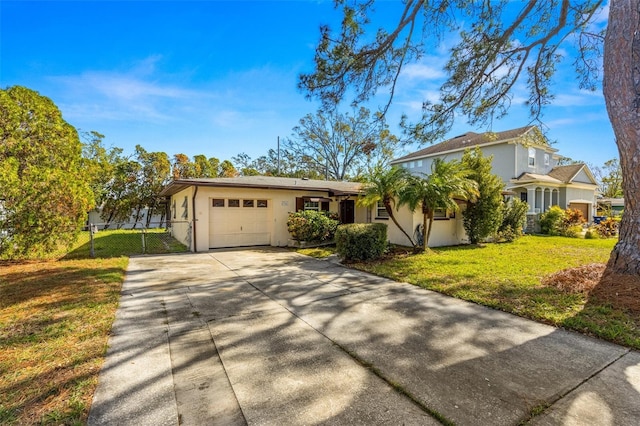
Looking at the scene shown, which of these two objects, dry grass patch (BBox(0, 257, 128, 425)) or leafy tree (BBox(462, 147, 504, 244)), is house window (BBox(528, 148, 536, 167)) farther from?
dry grass patch (BBox(0, 257, 128, 425))

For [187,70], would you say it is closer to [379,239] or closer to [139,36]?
[139,36]

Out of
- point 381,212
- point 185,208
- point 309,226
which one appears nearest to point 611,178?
point 381,212

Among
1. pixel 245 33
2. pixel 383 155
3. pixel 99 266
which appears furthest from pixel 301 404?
pixel 383 155

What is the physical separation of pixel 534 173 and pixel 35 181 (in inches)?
1010

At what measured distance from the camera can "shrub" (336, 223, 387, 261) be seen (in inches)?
333

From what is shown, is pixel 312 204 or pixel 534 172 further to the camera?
pixel 534 172

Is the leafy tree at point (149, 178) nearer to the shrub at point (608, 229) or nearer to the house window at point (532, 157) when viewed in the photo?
the house window at point (532, 157)

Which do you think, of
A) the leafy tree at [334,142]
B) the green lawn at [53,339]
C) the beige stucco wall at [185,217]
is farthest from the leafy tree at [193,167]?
the green lawn at [53,339]

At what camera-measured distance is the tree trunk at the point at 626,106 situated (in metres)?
4.96

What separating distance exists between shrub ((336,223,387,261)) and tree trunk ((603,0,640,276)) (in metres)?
4.94

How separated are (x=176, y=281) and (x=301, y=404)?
508 centimetres

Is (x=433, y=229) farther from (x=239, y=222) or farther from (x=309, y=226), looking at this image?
(x=239, y=222)

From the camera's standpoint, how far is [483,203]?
1152cm

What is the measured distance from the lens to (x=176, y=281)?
6.40m
